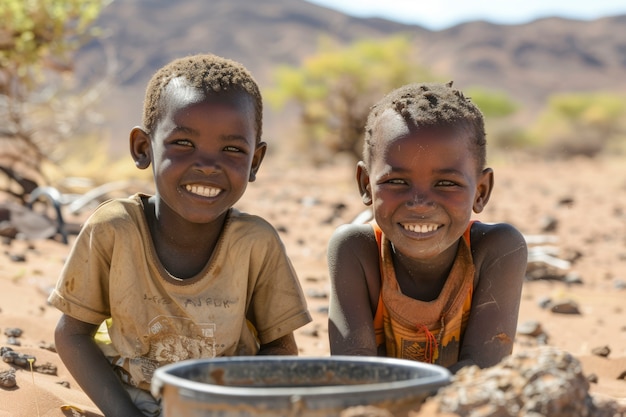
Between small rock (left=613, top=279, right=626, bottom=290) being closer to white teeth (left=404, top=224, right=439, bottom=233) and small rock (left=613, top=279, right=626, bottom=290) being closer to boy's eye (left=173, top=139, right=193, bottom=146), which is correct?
white teeth (left=404, top=224, right=439, bottom=233)

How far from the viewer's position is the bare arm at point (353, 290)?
10.2 feet

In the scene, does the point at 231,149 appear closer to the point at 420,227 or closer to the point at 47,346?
the point at 420,227

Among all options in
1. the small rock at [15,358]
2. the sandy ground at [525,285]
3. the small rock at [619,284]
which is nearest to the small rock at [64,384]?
the sandy ground at [525,285]

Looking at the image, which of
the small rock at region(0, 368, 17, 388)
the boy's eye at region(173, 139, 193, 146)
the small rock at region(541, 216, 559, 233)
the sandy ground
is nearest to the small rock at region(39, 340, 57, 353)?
the sandy ground

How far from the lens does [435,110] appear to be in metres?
3.10

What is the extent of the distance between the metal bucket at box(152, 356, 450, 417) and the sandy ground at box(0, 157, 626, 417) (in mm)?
573

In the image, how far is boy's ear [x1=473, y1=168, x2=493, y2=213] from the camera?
10.6ft

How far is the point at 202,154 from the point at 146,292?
1.67ft

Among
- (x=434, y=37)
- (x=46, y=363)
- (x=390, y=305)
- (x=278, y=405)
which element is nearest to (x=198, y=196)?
(x=390, y=305)

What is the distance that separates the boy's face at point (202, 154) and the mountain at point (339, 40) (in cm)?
5146

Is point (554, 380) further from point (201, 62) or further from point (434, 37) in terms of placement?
point (434, 37)

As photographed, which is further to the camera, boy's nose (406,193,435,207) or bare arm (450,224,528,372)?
bare arm (450,224,528,372)

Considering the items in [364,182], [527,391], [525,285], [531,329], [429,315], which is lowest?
[525,285]

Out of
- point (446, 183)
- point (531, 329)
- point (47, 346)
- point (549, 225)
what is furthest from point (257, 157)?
point (549, 225)
